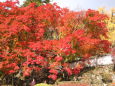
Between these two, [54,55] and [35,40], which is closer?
[35,40]

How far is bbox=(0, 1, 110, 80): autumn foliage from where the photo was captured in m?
18.6

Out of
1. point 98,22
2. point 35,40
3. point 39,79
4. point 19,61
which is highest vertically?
point 98,22

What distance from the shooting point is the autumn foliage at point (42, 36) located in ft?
61.2

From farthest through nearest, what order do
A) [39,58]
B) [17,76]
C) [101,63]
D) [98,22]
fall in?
[101,63] → [98,22] → [17,76] → [39,58]

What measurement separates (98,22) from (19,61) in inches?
367

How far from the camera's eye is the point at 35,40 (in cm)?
2048

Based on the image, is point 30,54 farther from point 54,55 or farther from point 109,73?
point 109,73

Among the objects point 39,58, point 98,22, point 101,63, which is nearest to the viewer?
point 39,58

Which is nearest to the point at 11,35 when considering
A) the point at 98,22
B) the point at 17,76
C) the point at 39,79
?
the point at 17,76

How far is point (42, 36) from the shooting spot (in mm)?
21188

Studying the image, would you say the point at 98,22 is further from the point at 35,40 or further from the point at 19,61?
the point at 19,61

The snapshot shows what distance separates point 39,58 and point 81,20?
6691mm

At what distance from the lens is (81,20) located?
75.7 ft

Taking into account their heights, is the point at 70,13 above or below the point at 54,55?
above
